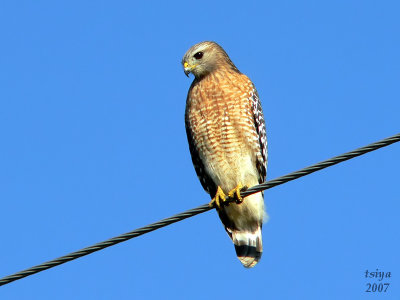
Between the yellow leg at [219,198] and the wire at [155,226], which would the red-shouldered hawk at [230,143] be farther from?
the wire at [155,226]

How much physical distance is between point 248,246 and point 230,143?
4.18 ft

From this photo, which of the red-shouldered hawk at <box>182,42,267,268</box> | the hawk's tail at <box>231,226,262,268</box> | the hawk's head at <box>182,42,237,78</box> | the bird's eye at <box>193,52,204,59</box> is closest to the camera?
the red-shouldered hawk at <box>182,42,267,268</box>

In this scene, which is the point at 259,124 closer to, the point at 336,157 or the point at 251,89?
the point at 251,89

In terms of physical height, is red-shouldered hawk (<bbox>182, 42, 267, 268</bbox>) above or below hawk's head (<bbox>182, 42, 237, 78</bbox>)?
below

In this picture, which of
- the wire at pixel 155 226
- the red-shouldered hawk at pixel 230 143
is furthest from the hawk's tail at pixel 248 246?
the wire at pixel 155 226

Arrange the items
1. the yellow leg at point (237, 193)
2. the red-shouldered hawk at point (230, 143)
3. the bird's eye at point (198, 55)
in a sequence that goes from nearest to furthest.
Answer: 1. the yellow leg at point (237, 193)
2. the red-shouldered hawk at point (230, 143)
3. the bird's eye at point (198, 55)

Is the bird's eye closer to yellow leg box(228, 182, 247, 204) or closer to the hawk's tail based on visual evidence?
yellow leg box(228, 182, 247, 204)

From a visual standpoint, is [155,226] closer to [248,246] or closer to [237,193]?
[237,193]

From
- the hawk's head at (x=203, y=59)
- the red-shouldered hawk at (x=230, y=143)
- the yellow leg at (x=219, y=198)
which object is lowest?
the yellow leg at (x=219, y=198)

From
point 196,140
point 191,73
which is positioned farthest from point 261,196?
point 191,73

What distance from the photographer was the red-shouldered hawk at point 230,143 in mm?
8594

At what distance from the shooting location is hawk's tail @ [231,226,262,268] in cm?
884

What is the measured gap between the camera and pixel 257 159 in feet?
28.7

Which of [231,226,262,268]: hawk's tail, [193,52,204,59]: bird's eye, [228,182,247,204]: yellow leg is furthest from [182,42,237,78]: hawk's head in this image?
[231,226,262,268]: hawk's tail
